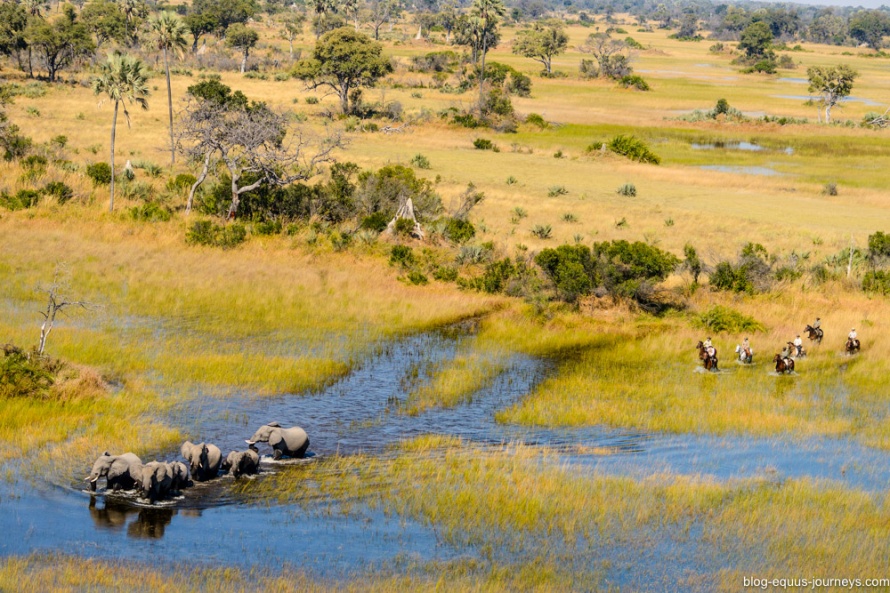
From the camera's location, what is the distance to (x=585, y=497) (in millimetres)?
18516

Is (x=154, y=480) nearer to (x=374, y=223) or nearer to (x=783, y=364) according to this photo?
(x=783, y=364)

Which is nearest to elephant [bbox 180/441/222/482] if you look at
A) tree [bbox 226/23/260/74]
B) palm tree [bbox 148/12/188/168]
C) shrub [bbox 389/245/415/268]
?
shrub [bbox 389/245/415/268]

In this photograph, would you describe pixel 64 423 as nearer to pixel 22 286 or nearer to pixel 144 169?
pixel 22 286

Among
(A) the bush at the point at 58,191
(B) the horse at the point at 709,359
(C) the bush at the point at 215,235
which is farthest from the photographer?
(A) the bush at the point at 58,191

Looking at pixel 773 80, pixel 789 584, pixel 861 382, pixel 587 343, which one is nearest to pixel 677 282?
pixel 587 343

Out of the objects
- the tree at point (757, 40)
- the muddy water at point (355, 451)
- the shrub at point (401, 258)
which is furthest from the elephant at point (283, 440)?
the tree at point (757, 40)

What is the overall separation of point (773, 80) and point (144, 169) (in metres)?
113

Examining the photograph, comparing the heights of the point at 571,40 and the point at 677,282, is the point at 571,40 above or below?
above

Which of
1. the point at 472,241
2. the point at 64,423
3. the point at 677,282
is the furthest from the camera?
the point at 472,241

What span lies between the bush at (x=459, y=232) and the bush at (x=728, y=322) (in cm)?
1176

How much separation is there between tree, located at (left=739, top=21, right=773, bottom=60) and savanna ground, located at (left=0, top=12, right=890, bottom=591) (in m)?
110

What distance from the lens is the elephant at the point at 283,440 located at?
1961cm

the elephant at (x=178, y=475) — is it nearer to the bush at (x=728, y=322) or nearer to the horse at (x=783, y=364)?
the horse at (x=783, y=364)

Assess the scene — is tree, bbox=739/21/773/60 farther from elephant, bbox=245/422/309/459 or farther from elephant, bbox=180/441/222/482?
elephant, bbox=180/441/222/482
